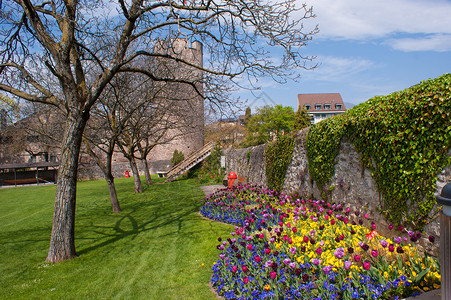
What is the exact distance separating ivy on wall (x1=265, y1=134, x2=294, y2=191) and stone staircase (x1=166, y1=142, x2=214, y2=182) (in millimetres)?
14395

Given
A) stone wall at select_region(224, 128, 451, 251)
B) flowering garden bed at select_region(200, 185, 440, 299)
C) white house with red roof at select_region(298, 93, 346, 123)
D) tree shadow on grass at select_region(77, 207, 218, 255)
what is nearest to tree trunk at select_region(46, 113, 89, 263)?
tree shadow on grass at select_region(77, 207, 218, 255)

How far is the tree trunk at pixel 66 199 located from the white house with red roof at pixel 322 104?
71.9 meters

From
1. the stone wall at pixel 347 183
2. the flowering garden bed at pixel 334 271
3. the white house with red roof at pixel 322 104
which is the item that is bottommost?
the flowering garden bed at pixel 334 271

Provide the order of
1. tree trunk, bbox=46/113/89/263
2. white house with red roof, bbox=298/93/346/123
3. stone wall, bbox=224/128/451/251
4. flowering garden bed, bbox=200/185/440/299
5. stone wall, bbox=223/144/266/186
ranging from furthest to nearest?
white house with red roof, bbox=298/93/346/123, stone wall, bbox=223/144/266/186, tree trunk, bbox=46/113/89/263, stone wall, bbox=224/128/451/251, flowering garden bed, bbox=200/185/440/299

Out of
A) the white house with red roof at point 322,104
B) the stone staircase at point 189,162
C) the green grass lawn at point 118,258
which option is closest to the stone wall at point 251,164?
the green grass lawn at point 118,258

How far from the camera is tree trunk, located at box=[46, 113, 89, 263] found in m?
5.82

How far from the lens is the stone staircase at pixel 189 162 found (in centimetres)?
2531

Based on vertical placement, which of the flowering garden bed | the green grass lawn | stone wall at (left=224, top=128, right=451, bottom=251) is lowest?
the green grass lawn

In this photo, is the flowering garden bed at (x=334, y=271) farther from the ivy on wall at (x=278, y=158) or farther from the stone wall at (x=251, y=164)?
the stone wall at (x=251, y=164)

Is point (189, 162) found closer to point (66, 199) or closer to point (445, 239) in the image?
point (66, 199)

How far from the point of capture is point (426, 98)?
393cm

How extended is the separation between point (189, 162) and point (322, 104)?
57345mm

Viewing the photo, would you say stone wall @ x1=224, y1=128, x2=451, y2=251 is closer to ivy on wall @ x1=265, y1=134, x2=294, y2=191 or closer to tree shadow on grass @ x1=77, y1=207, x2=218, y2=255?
ivy on wall @ x1=265, y1=134, x2=294, y2=191

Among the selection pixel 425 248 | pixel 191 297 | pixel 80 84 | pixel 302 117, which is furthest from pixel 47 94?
pixel 302 117
